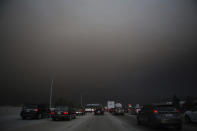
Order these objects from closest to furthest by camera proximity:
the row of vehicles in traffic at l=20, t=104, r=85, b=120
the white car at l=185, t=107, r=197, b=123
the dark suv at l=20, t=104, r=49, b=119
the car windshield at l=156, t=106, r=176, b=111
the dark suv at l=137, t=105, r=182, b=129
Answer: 1. the dark suv at l=137, t=105, r=182, b=129
2. the car windshield at l=156, t=106, r=176, b=111
3. the white car at l=185, t=107, r=197, b=123
4. the row of vehicles in traffic at l=20, t=104, r=85, b=120
5. the dark suv at l=20, t=104, r=49, b=119

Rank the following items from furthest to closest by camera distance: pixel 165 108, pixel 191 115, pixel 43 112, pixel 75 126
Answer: pixel 43 112 < pixel 191 115 < pixel 75 126 < pixel 165 108

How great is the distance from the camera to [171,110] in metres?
12.7

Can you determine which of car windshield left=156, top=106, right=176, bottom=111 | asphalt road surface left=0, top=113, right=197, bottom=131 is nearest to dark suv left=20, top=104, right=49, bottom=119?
asphalt road surface left=0, top=113, right=197, bottom=131

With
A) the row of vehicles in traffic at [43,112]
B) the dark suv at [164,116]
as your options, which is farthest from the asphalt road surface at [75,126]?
the row of vehicles in traffic at [43,112]

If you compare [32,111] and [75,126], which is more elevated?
[32,111]

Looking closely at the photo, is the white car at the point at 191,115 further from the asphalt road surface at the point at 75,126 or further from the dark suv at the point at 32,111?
the dark suv at the point at 32,111

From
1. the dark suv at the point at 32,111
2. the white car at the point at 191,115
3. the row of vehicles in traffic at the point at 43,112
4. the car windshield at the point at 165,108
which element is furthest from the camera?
the dark suv at the point at 32,111

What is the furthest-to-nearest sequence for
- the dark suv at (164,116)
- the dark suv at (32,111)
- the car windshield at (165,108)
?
the dark suv at (32,111)
the car windshield at (165,108)
the dark suv at (164,116)

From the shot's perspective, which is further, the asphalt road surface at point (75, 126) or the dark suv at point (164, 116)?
the asphalt road surface at point (75, 126)

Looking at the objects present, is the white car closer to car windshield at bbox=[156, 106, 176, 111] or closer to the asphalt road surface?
the asphalt road surface

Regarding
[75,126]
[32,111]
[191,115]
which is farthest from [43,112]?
[191,115]

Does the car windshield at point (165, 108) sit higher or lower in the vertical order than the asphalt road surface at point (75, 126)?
higher

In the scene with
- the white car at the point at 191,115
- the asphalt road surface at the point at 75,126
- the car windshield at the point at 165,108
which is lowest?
the asphalt road surface at the point at 75,126

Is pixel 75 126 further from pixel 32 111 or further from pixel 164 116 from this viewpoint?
pixel 32 111
